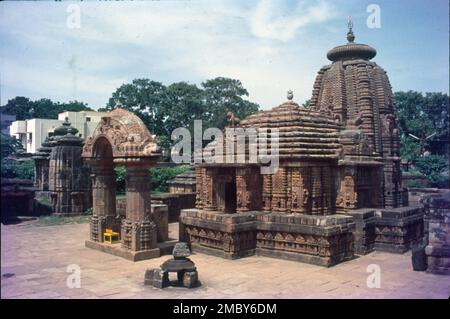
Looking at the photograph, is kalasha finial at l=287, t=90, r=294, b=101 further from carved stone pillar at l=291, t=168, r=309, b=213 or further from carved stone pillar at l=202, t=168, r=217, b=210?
carved stone pillar at l=202, t=168, r=217, b=210

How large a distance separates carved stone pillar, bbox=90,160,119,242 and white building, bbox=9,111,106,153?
34.1 metres

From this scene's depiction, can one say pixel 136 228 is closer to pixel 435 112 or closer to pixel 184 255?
pixel 184 255

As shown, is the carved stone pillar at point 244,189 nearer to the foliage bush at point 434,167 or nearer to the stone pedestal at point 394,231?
the stone pedestal at point 394,231

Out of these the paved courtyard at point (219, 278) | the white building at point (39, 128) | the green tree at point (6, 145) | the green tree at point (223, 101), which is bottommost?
the paved courtyard at point (219, 278)

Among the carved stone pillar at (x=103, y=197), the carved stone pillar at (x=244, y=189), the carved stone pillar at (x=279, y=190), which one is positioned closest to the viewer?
the carved stone pillar at (x=279, y=190)

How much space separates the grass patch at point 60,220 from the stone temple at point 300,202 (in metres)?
8.37

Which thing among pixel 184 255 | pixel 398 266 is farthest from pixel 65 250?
pixel 398 266

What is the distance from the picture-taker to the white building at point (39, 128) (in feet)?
153

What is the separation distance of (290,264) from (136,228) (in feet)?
15.3

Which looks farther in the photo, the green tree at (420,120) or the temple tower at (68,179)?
the green tree at (420,120)

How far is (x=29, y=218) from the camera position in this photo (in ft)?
66.8

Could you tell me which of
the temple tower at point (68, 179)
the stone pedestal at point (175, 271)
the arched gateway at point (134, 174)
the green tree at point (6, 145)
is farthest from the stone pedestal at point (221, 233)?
the temple tower at point (68, 179)

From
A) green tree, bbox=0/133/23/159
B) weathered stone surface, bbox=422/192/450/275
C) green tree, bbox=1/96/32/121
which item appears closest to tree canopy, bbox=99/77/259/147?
green tree, bbox=0/133/23/159

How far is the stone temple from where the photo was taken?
11859 millimetres
